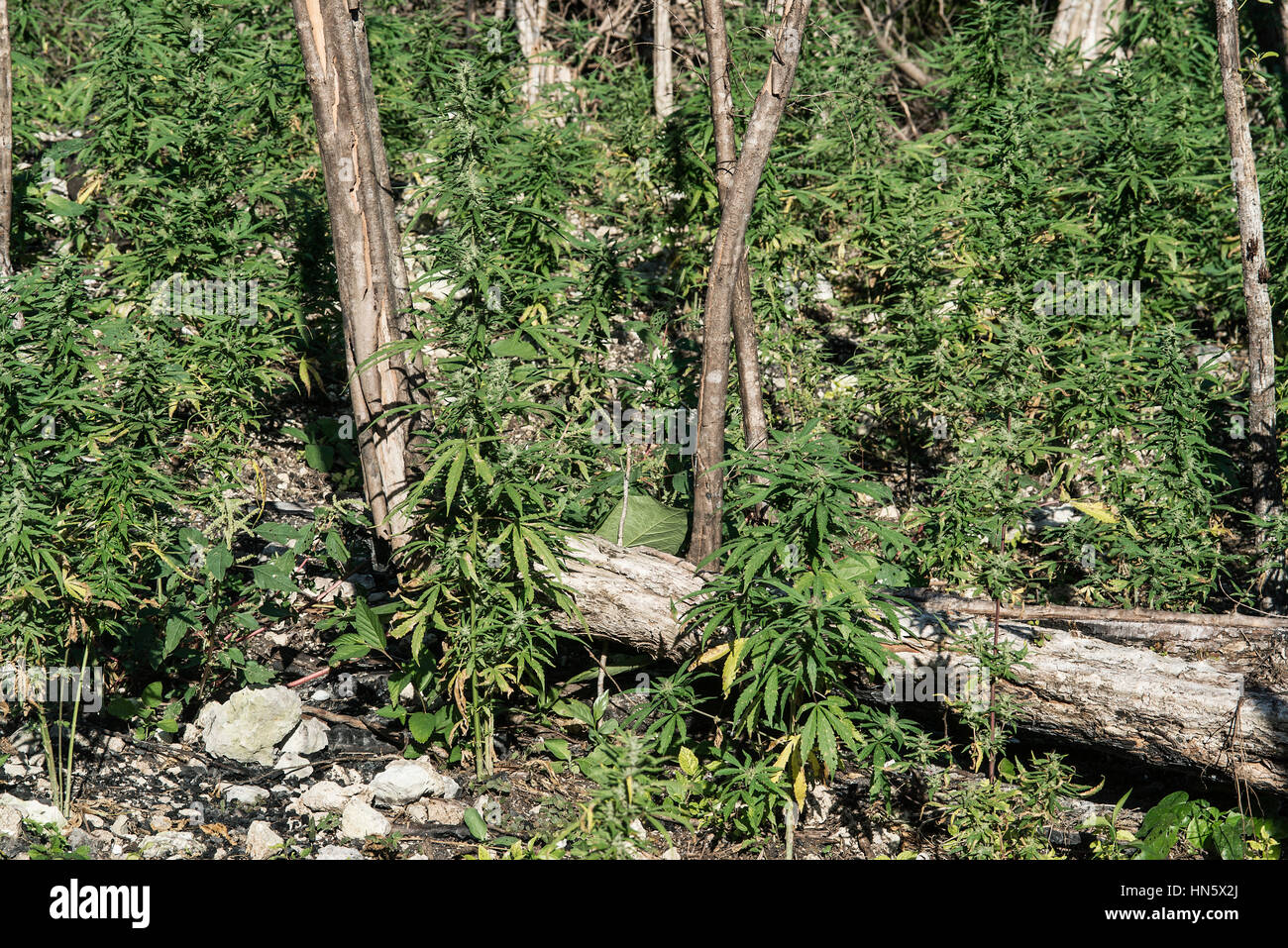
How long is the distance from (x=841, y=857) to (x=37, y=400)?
3751 millimetres

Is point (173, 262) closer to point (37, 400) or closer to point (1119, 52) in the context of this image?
point (37, 400)

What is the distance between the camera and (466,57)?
25.0ft

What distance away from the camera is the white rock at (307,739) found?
189 inches

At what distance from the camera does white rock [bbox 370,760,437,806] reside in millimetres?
4531

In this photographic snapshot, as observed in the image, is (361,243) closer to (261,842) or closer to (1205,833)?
(261,842)

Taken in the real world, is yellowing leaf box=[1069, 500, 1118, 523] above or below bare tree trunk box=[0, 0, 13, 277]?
below

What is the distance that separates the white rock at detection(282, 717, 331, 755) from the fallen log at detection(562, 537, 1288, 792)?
126 centimetres

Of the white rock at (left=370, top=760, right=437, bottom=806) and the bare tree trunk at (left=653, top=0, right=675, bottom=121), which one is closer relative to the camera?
the white rock at (left=370, top=760, right=437, bottom=806)

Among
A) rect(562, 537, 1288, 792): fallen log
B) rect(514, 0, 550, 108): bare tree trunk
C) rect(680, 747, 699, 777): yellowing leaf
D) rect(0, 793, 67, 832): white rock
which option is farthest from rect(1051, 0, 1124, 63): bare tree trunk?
rect(0, 793, 67, 832): white rock

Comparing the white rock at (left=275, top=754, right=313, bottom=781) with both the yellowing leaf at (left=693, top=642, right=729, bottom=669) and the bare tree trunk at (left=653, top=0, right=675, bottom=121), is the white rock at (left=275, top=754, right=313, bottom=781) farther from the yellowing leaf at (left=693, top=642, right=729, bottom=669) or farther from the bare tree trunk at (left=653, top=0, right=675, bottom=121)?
the bare tree trunk at (left=653, top=0, right=675, bottom=121)

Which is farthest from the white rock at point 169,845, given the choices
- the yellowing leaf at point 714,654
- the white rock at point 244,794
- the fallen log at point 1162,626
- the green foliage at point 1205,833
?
the green foliage at point 1205,833

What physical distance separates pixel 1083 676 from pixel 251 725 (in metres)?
3.50

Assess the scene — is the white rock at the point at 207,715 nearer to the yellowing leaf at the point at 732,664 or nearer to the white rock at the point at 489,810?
the white rock at the point at 489,810

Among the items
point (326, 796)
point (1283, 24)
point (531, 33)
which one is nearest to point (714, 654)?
point (326, 796)
